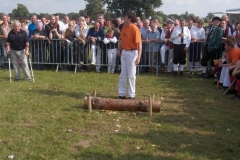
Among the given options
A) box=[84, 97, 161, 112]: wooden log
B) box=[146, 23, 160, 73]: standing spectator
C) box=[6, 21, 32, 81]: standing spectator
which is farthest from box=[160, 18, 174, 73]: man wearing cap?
box=[84, 97, 161, 112]: wooden log

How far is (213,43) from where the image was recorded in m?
11.2

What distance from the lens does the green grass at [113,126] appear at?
5.28 metres

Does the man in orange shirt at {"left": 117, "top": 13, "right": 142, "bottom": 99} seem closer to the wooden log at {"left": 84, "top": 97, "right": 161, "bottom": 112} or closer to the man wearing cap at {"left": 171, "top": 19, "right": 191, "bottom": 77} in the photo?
the wooden log at {"left": 84, "top": 97, "right": 161, "bottom": 112}

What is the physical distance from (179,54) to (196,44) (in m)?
0.92

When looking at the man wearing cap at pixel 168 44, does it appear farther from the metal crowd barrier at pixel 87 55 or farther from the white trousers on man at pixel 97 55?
the white trousers on man at pixel 97 55

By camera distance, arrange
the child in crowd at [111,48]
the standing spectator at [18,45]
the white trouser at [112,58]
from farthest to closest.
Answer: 1. the white trouser at [112,58]
2. the child in crowd at [111,48]
3. the standing spectator at [18,45]

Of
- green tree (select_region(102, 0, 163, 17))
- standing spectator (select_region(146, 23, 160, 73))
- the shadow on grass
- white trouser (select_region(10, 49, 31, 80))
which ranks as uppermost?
green tree (select_region(102, 0, 163, 17))

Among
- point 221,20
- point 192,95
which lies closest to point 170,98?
point 192,95

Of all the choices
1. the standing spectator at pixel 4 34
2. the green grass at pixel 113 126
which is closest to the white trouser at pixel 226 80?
the green grass at pixel 113 126

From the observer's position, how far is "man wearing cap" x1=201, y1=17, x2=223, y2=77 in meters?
11.1

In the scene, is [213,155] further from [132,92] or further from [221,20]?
[221,20]

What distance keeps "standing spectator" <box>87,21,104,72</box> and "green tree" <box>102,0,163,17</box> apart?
159ft

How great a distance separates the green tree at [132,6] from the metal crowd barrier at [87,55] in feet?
159

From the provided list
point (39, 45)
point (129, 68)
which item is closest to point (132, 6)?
point (39, 45)
